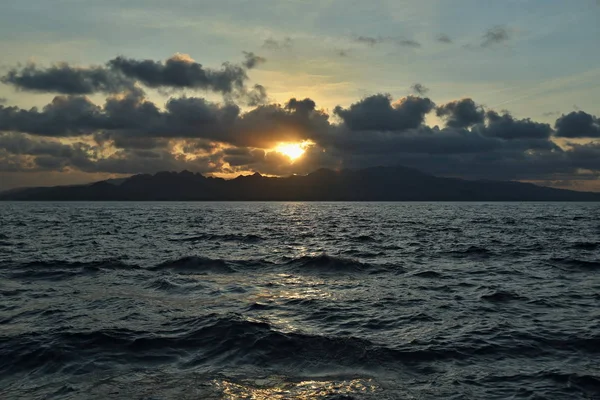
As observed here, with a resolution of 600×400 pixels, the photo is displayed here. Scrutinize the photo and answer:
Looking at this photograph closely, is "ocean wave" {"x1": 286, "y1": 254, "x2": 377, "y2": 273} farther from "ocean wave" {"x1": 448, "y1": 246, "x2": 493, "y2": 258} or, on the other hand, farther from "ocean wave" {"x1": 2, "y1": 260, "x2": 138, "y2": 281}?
"ocean wave" {"x1": 2, "y1": 260, "x2": 138, "y2": 281}

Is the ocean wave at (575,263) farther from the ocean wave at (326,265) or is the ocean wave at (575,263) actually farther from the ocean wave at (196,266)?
the ocean wave at (196,266)

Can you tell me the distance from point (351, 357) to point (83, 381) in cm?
739

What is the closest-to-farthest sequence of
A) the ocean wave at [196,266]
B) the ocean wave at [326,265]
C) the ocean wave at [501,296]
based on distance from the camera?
the ocean wave at [501,296] → the ocean wave at [196,266] → the ocean wave at [326,265]

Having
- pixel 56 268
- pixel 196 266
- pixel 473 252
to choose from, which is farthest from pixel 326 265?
pixel 56 268

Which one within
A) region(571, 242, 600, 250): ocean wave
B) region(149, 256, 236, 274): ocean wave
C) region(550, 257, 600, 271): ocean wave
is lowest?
region(149, 256, 236, 274): ocean wave

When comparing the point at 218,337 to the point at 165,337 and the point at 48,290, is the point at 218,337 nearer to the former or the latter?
the point at 165,337

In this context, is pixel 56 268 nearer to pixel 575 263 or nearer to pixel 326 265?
pixel 326 265

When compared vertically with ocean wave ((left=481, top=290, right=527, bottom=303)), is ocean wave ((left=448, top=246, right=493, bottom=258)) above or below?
below

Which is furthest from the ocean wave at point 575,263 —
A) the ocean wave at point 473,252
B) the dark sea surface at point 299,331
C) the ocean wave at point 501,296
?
the ocean wave at point 501,296

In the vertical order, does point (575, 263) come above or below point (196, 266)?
above

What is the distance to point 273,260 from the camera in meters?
35.6

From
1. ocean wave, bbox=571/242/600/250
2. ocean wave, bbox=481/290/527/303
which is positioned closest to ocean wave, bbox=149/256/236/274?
ocean wave, bbox=481/290/527/303

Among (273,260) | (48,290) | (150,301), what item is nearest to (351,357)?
(150,301)

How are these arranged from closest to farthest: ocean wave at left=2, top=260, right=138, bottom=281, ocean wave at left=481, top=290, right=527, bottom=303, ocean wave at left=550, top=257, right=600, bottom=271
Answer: ocean wave at left=481, top=290, right=527, bottom=303, ocean wave at left=2, top=260, right=138, bottom=281, ocean wave at left=550, top=257, right=600, bottom=271
